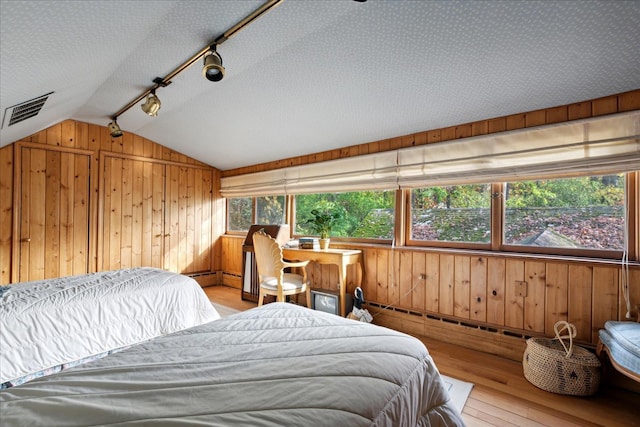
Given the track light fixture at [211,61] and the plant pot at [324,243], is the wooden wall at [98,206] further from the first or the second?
the plant pot at [324,243]

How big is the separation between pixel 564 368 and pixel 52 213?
5180 mm

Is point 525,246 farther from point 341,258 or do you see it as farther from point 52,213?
point 52,213

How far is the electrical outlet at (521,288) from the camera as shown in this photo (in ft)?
8.05

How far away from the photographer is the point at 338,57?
2.21 metres

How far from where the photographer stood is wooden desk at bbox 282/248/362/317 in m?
3.21

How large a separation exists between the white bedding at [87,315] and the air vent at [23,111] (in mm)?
1283

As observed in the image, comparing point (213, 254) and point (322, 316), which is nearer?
point (322, 316)

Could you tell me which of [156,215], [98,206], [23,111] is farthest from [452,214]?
[98,206]

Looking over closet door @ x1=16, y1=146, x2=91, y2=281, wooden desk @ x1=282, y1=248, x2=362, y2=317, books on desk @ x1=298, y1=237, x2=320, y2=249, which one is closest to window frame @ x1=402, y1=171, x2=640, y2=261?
wooden desk @ x1=282, y1=248, x2=362, y2=317

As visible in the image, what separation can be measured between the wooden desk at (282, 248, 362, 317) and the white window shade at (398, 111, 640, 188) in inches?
36.3

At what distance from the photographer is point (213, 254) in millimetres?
5211

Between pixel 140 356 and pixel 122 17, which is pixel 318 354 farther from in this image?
pixel 122 17

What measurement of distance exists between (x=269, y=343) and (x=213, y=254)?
4.33 metres

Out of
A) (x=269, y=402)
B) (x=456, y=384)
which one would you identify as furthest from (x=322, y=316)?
(x=456, y=384)
